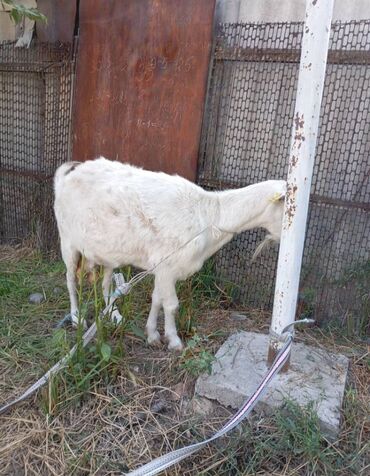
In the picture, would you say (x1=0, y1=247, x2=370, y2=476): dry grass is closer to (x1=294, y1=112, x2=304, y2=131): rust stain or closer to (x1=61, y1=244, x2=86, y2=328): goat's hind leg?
(x1=61, y1=244, x2=86, y2=328): goat's hind leg

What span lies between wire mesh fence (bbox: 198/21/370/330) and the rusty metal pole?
1376 mm

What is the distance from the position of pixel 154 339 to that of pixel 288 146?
6.43 ft

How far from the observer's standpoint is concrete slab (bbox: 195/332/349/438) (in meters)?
2.53

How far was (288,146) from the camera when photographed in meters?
3.83

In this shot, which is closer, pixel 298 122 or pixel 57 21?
pixel 298 122

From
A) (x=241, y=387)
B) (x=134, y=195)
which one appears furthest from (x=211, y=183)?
(x=241, y=387)

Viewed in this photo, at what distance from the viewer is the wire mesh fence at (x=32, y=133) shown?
484cm

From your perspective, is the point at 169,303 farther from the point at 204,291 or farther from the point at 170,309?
the point at 204,291

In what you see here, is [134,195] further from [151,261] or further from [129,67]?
[129,67]

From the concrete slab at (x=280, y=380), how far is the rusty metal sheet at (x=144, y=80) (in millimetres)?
1806

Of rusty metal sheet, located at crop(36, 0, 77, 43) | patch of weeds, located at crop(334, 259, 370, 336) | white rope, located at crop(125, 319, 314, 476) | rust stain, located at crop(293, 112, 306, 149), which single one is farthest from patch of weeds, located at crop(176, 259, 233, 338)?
rusty metal sheet, located at crop(36, 0, 77, 43)

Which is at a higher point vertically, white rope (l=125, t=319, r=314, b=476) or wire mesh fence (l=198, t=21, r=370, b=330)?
wire mesh fence (l=198, t=21, r=370, b=330)

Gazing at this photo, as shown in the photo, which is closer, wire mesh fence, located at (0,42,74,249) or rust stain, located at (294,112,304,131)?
rust stain, located at (294,112,304,131)

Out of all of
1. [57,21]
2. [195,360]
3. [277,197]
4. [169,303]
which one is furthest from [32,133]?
[195,360]
